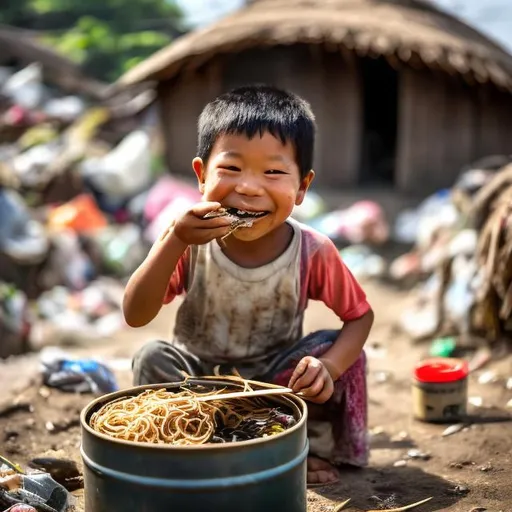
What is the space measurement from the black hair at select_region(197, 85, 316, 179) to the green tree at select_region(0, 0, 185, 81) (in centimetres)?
1819

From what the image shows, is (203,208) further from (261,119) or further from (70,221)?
(70,221)

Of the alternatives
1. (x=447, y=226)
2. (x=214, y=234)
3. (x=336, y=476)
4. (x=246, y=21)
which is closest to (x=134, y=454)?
(x=214, y=234)

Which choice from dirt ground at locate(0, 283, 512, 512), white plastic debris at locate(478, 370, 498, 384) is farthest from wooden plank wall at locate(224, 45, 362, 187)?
white plastic debris at locate(478, 370, 498, 384)

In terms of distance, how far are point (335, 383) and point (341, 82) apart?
811cm

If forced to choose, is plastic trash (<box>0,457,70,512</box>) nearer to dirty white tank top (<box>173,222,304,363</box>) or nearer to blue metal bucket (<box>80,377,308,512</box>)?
blue metal bucket (<box>80,377,308,512</box>)

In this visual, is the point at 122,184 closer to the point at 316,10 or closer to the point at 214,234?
the point at 316,10

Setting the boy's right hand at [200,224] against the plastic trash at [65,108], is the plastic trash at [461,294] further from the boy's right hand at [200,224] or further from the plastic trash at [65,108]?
the plastic trash at [65,108]

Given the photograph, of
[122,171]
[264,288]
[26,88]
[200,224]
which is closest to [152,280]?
[200,224]

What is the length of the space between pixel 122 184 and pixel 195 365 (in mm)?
7129

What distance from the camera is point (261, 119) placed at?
2633mm

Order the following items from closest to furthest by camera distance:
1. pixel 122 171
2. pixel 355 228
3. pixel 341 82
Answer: pixel 355 228 → pixel 122 171 → pixel 341 82

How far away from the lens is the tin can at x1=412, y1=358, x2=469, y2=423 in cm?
374

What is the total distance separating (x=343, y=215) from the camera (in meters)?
9.52

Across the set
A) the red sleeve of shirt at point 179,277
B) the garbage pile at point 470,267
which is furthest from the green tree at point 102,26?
the red sleeve of shirt at point 179,277
